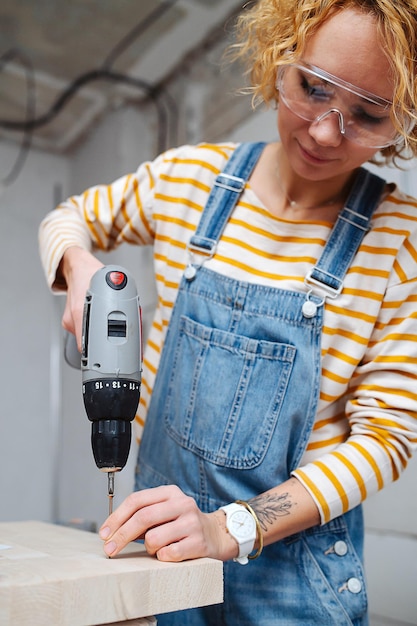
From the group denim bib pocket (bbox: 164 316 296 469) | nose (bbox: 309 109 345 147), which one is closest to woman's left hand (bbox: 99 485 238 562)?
denim bib pocket (bbox: 164 316 296 469)

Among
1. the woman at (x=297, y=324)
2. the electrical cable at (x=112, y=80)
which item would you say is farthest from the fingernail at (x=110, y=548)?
the electrical cable at (x=112, y=80)

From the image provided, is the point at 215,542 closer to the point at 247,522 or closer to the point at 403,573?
the point at 247,522

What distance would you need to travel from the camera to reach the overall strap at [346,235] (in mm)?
1104

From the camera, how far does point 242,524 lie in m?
0.93

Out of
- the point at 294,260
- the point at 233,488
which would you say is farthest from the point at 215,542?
the point at 294,260

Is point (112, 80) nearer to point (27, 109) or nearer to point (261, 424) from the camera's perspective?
point (27, 109)

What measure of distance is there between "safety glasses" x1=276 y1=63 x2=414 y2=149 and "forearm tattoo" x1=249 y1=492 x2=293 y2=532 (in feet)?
1.83

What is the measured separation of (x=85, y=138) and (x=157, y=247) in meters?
2.45

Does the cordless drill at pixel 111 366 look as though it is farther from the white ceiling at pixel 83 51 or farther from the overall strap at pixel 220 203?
the white ceiling at pixel 83 51

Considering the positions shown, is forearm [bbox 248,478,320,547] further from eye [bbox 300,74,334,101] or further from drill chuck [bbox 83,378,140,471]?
eye [bbox 300,74,334,101]

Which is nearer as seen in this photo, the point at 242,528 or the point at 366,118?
the point at 242,528

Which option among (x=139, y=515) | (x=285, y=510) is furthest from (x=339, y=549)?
(x=139, y=515)

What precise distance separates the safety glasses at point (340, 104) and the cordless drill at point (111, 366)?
41 cm

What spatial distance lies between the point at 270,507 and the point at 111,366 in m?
0.32
